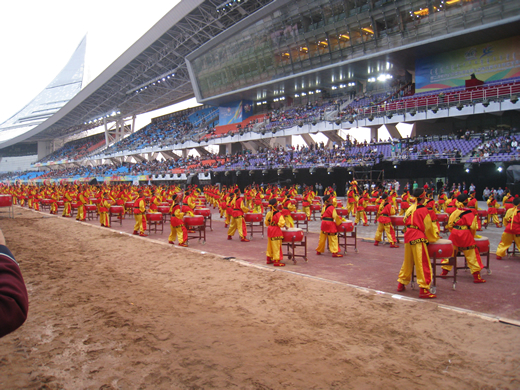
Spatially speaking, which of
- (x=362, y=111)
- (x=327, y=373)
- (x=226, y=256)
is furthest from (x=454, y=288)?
(x=362, y=111)

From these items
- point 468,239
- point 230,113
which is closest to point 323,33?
point 230,113

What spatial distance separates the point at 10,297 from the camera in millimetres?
1396

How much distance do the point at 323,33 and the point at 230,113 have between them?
1973 centimetres

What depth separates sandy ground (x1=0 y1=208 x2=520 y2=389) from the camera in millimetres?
3615

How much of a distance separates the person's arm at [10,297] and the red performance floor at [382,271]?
6.21 m

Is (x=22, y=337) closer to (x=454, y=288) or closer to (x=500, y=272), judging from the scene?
(x=454, y=288)

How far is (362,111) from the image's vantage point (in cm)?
3092

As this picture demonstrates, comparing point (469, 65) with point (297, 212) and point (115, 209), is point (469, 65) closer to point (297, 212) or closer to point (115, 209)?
point (297, 212)

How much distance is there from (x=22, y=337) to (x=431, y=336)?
5446 millimetres

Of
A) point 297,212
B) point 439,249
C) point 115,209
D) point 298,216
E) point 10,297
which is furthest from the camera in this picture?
point 115,209

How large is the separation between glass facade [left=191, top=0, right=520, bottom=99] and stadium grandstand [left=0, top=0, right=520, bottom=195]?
11 centimetres

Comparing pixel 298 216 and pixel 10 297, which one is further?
pixel 298 216

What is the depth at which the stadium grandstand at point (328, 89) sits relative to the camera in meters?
25.7

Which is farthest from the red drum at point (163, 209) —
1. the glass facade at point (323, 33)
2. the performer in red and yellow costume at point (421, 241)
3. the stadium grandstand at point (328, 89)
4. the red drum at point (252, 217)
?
the glass facade at point (323, 33)
